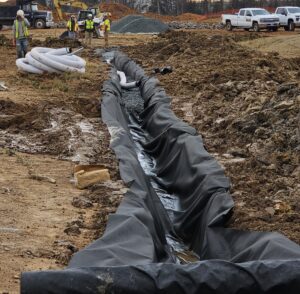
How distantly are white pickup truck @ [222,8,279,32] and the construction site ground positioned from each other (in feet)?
60.8

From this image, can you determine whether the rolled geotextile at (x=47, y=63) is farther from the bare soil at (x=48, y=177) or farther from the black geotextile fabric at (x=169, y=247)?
the black geotextile fabric at (x=169, y=247)

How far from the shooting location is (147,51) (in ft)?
85.9

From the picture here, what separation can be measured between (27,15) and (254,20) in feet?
52.7

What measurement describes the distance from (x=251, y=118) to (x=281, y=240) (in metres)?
6.09

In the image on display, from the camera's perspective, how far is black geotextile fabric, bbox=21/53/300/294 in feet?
13.3

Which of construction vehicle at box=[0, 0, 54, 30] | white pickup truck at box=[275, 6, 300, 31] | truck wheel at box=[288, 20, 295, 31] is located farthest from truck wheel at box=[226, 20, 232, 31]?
construction vehicle at box=[0, 0, 54, 30]

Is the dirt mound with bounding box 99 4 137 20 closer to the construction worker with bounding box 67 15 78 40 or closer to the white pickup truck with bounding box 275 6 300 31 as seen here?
the white pickup truck with bounding box 275 6 300 31

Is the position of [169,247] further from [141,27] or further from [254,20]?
[141,27]

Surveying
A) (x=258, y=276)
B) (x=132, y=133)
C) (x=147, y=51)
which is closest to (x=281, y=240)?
(x=258, y=276)

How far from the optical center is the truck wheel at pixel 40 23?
44.3 metres

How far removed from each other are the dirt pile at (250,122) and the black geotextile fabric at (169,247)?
0.45 metres

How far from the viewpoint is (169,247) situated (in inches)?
262

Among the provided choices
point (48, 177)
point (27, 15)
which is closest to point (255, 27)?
point (27, 15)

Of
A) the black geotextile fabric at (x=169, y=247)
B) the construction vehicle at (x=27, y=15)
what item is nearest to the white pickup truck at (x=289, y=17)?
the construction vehicle at (x=27, y=15)
